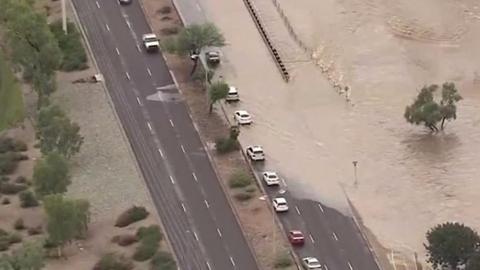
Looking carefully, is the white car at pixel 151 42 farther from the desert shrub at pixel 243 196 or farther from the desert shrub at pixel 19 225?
the desert shrub at pixel 19 225

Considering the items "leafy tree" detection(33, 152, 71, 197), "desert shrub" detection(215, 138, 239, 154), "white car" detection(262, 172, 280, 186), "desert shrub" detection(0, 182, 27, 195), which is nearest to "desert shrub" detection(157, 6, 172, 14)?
"desert shrub" detection(215, 138, 239, 154)

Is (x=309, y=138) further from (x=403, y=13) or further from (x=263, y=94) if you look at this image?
(x=403, y=13)

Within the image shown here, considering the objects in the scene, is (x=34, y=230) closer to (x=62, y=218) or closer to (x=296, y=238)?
(x=62, y=218)

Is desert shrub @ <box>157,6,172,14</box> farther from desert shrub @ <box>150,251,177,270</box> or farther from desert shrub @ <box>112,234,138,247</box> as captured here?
desert shrub @ <box>150,251,177,270</box>

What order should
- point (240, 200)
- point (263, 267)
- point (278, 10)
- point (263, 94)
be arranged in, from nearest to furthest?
point (263, 267) → point (240, 200) → point (263, 94) → point (278, 10)

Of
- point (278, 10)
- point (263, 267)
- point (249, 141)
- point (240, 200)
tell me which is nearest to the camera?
point (263, 267)

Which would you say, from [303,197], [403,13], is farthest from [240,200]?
[403,13]

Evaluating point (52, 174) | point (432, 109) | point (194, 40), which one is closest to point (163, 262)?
point (52, 174)

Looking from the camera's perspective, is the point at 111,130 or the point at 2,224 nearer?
the point at 2,224
